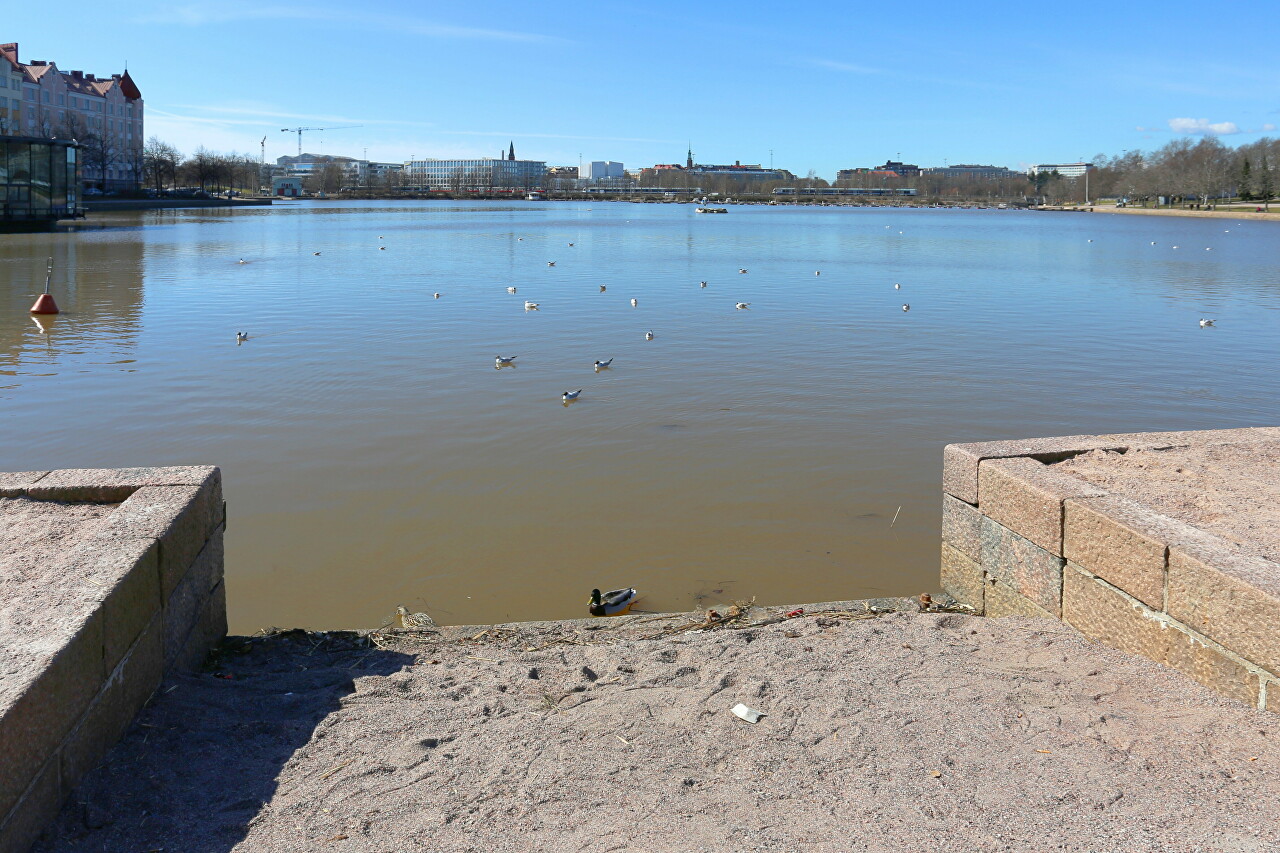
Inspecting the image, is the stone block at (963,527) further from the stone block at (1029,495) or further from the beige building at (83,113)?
the beige building at (83,113)

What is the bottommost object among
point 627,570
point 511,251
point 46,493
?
point 627,570

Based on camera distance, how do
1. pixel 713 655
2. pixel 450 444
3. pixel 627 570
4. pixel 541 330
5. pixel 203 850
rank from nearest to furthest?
pixel 203 850 < pixel 713 655 < pixel 627 570 < pixel 450 444 < pixel 541 330

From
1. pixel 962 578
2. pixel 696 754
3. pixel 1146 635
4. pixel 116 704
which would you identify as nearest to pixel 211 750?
pixel 116 704

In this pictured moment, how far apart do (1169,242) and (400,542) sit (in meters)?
56.9

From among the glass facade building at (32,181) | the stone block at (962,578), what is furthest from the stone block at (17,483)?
the glass facade building at (32,181)

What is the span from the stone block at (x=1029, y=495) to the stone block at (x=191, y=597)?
4.49m

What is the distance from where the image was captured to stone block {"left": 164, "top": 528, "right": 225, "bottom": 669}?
476 cm

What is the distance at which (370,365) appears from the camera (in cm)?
1511

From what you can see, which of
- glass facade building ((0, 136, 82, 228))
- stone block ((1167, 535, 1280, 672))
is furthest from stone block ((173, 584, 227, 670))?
glass facade building ((0, 136, 82, 228))

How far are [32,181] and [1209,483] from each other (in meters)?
53.4

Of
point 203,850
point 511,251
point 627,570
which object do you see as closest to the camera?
point 203,850

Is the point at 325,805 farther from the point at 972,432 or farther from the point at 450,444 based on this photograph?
the point at 972,432

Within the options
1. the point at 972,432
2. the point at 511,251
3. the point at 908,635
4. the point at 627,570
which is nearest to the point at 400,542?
the point at 627,570

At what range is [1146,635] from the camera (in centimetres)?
486
